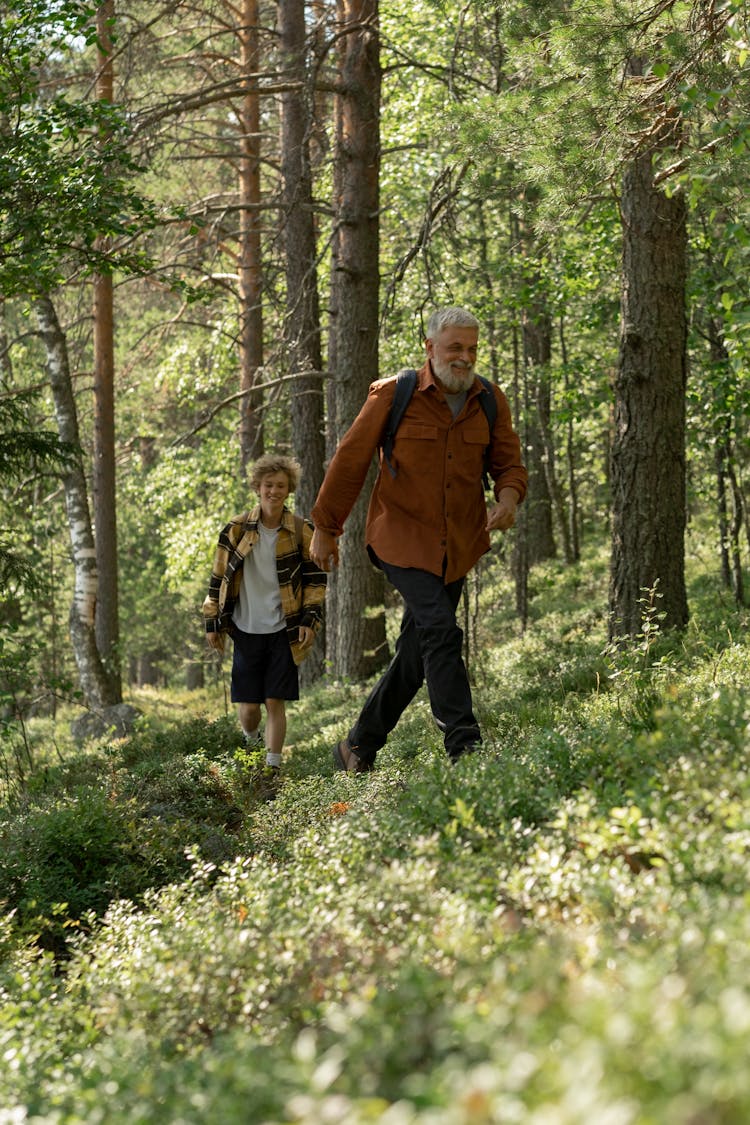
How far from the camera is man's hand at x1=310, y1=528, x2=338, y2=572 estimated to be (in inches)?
267

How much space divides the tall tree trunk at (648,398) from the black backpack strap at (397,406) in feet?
8.86

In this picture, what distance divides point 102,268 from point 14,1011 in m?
7.71

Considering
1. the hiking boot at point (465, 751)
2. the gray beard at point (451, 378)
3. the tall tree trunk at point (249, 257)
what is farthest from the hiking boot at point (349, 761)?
the tall tree trunk at point (249, 257)

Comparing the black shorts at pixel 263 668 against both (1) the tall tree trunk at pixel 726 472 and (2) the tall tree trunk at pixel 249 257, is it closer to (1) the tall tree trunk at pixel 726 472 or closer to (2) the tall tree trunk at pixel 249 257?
(1) the tall tree trunk at pixel 726 472

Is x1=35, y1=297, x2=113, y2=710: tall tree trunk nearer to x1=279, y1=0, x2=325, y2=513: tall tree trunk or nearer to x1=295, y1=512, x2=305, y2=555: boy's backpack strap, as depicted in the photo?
x1=279, y1=0, x2=325, y2=513: tall tree trunk

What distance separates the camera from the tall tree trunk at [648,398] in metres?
8.59

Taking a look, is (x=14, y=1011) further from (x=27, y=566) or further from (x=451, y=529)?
(x=27, y=566)

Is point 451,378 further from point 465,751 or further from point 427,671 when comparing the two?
point 465,751

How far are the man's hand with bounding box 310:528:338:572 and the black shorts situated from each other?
70.4 inches

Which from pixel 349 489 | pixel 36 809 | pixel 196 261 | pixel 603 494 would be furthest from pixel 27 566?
pixel 603 494

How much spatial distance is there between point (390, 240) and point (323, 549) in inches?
466

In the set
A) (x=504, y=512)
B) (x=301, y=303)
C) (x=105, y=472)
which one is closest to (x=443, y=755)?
(x=504, y=512)

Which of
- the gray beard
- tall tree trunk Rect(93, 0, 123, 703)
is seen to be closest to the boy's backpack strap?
the gray beard

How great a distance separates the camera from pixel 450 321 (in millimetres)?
6387
